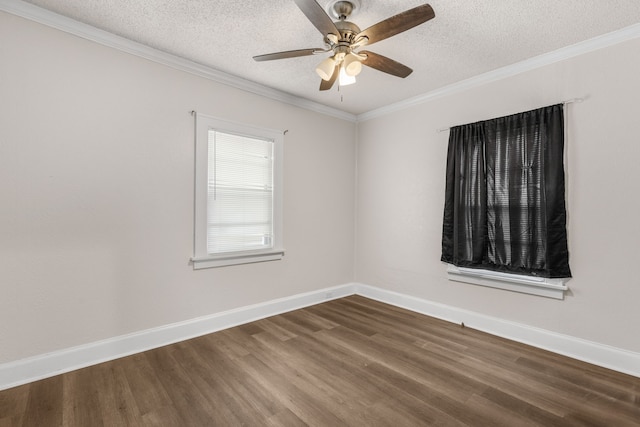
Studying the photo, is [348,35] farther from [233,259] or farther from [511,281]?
[511,281]

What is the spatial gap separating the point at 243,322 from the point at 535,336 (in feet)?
9.69

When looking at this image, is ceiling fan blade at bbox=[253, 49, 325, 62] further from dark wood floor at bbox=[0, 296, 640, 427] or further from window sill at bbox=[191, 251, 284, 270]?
dark wood floor at bbox=[0, 296, 640, 427]

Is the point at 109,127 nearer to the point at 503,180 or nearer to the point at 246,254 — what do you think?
the point at 246,254

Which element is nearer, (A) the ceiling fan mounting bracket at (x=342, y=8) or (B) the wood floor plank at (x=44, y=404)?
(B) the wood floor plank at (x=44, y=404)

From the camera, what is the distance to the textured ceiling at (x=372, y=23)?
7.14ft

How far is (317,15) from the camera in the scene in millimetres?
1773

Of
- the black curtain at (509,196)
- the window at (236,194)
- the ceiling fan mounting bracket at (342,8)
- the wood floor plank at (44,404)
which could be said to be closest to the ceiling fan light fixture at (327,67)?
the ceiling fan mounting bracket at (342,8)

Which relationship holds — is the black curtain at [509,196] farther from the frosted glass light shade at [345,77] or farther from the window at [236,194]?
the window at [236,194]

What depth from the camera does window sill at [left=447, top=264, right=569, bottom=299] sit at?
9.04ft


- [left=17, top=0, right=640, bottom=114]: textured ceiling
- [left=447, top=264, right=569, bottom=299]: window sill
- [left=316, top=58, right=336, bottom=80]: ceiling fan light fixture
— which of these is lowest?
[left=447, top=264, right=569, bottom=299]: window sill

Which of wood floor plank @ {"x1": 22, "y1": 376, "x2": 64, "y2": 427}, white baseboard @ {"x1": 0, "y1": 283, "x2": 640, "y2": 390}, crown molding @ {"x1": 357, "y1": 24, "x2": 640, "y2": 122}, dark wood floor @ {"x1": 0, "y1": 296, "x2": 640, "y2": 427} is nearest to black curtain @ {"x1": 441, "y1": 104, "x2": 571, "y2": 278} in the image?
crown molding @ {"x1": 357, "y1": 24, "x2": 640, "y2": 122}

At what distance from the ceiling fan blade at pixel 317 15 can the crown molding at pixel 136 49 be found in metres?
1.68

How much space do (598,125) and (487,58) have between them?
1.11 metres

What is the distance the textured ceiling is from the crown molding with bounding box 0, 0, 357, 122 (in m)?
0.06
